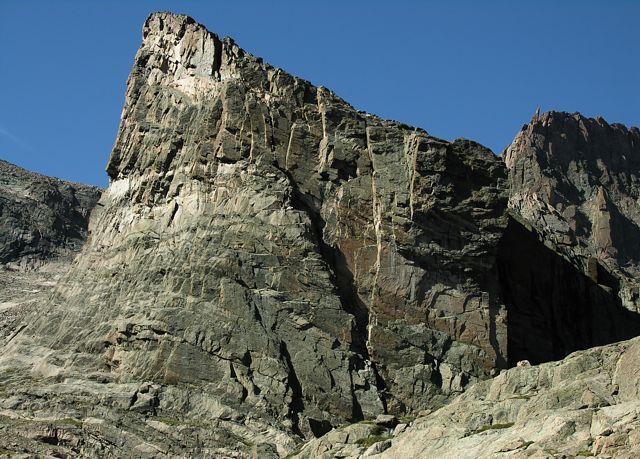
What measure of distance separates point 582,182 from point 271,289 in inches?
3963

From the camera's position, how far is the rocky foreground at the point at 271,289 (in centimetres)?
8506

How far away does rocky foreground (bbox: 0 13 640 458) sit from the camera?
85.1m

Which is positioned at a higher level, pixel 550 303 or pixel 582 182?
pixel 582 182

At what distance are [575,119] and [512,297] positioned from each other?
286ft

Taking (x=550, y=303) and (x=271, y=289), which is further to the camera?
(x=550, y=303)

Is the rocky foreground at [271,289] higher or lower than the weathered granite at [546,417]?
higher

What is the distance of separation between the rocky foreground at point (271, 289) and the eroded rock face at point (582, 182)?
5494cm

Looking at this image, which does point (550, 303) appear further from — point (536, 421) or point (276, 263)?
point (536, 421)

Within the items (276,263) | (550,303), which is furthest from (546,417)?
(550,303)

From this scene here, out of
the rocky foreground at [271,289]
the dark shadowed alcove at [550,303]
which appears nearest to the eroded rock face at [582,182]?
the dark shadowed alcove at [550,303]

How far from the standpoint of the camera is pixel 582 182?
18475cm

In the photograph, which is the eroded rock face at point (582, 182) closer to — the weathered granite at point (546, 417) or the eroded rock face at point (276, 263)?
the eroded rock face at point (276, 263)

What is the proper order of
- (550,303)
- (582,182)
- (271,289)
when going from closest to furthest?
(271,289) → (550,303) → (582,182)

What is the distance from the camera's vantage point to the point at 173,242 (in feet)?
318
